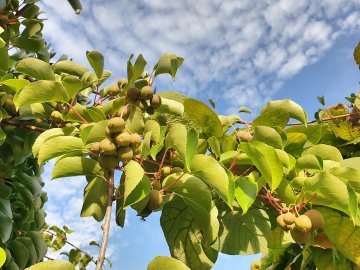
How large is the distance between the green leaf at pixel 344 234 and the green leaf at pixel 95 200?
68 cm

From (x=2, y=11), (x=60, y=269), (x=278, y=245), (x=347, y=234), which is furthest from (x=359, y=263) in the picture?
(x=2, y=11)

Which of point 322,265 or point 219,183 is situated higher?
point 219,183

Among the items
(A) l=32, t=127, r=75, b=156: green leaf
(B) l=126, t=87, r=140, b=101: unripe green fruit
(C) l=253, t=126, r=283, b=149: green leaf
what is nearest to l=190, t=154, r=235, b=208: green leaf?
(C) l=253, t=126, r=283, b=149: green leaf

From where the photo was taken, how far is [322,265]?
1.50 m

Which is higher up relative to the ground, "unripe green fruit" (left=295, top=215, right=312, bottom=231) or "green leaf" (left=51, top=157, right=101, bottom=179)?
"green leaf" (left=51, top=157, right=101, bottom=179)

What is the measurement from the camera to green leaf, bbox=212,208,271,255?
1587mm

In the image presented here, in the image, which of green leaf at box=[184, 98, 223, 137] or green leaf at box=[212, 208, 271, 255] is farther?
green leaf at box=[212, 208, 271, 255]

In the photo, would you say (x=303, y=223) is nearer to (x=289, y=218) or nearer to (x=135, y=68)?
(x=289, y=218)

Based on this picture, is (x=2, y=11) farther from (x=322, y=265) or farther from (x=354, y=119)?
(x=322, y=265)

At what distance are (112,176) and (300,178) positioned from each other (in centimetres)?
56

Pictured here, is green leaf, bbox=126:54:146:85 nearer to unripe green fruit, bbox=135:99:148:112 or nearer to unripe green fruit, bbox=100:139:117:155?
unripe green fruit, bbox=135:99:148:112

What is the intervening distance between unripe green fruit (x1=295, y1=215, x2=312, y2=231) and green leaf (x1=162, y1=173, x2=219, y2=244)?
0.77 feet

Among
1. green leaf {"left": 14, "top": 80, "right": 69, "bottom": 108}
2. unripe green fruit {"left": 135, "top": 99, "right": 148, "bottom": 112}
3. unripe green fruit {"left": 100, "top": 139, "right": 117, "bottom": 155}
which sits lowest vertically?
unripe green fruit {"left": 100, "top": 139, "right": 117, "bottom": 155}

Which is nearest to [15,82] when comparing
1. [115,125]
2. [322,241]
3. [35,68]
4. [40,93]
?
[35,68]
